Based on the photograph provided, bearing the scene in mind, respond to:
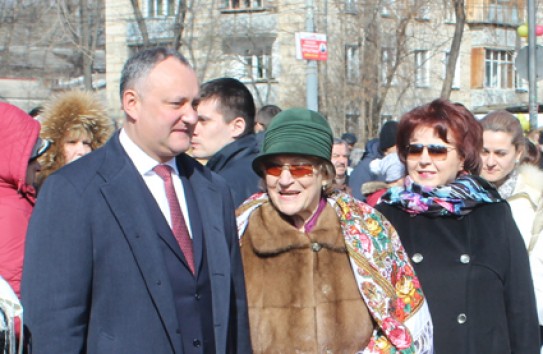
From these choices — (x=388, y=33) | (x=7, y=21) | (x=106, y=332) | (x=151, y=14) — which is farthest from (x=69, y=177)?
(x=151, y=14)

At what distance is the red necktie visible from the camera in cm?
321

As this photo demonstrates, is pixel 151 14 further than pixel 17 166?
Yes

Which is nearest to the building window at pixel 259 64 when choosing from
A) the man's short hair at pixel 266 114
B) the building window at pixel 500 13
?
the building window at pixel 500 13

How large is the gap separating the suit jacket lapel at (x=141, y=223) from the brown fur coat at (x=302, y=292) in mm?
726

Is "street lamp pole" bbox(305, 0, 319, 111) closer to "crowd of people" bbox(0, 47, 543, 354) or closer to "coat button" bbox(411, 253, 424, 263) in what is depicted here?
"crowd of people" bbox(0, 47, 543, 354)

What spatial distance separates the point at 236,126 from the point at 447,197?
6.02ft

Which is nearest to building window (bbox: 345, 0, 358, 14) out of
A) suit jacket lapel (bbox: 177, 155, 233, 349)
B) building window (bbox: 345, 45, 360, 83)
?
building window (bbox: 345, 45, 360, 83)

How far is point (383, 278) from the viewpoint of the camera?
3717 millimetres

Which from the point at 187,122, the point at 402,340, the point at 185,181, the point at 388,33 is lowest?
the point at 402,340

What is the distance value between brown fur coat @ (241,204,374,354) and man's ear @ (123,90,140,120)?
873 mm

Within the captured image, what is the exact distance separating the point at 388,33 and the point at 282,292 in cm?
2382

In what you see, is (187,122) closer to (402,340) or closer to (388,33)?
→ (402,340)

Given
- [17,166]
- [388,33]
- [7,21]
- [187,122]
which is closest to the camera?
[187,122]

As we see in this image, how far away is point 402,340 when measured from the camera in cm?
367
